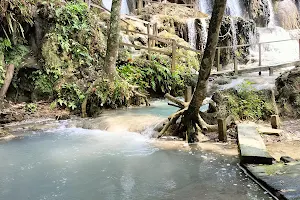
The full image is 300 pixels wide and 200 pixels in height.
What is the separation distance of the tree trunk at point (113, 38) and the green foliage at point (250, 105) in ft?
15.5

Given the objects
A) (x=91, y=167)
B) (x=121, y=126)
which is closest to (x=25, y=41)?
(x=121, y=126)

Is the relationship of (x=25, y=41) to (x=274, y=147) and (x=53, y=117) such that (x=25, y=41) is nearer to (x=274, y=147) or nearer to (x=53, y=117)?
(x=53, y=117)

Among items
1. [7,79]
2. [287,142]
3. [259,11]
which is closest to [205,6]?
[259,11]

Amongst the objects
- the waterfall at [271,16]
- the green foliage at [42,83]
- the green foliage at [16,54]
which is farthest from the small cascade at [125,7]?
the green foliage at [42,83]

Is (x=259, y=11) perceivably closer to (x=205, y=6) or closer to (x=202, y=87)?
(x=205, y=6)

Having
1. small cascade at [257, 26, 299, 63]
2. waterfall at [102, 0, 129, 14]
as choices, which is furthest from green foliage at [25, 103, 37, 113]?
small cascade at [257, 26, 299, 63]

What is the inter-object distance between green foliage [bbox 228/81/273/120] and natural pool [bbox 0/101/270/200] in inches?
103

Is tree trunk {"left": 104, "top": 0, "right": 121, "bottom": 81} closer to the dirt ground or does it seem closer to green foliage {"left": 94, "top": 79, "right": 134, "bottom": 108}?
→ green foliage {"left": 94, "top": 79, "right": 134, "bottom": 108}

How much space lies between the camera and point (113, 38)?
11.3 meters

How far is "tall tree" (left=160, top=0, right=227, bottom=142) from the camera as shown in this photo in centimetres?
639

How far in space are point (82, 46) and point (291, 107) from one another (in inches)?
314

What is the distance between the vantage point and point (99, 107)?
1116 centimetres

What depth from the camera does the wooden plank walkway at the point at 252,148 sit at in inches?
212

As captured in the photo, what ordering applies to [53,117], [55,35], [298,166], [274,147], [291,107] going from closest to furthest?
[298,166]
[274,147]
[291,107]
[53,117]
[55,35]
